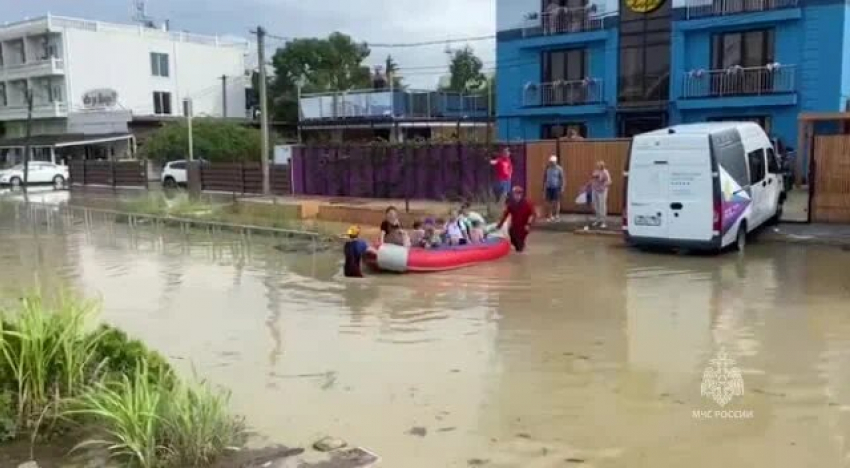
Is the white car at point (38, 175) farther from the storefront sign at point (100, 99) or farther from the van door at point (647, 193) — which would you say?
the van door at point (647, 193)

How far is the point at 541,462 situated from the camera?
584cm

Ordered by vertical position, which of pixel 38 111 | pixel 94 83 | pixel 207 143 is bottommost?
pixel 207 143

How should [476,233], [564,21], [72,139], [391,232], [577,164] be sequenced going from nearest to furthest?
[391,232]
[476,233]
[577,164]
[564,21]
[72,139]

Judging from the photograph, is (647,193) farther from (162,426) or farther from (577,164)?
(162,426)

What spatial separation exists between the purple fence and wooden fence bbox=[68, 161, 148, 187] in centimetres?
1503

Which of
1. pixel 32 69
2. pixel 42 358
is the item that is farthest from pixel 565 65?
pixel 32 69

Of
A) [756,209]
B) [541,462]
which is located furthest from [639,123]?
[541,462]

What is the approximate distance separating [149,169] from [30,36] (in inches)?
1060

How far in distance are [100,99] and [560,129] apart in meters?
40.6

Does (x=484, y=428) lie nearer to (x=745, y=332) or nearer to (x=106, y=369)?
(x=106, y=369)

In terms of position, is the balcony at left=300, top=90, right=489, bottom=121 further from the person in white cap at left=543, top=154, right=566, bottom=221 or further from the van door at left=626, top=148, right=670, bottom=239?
the van door at left=626, top=148, right=670, bottom=239

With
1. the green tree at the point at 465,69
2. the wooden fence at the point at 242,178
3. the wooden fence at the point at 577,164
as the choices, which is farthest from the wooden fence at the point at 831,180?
the green tree at the point at 465,69

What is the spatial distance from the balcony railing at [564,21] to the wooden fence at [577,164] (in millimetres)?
12854

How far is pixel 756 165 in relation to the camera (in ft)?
55.7
